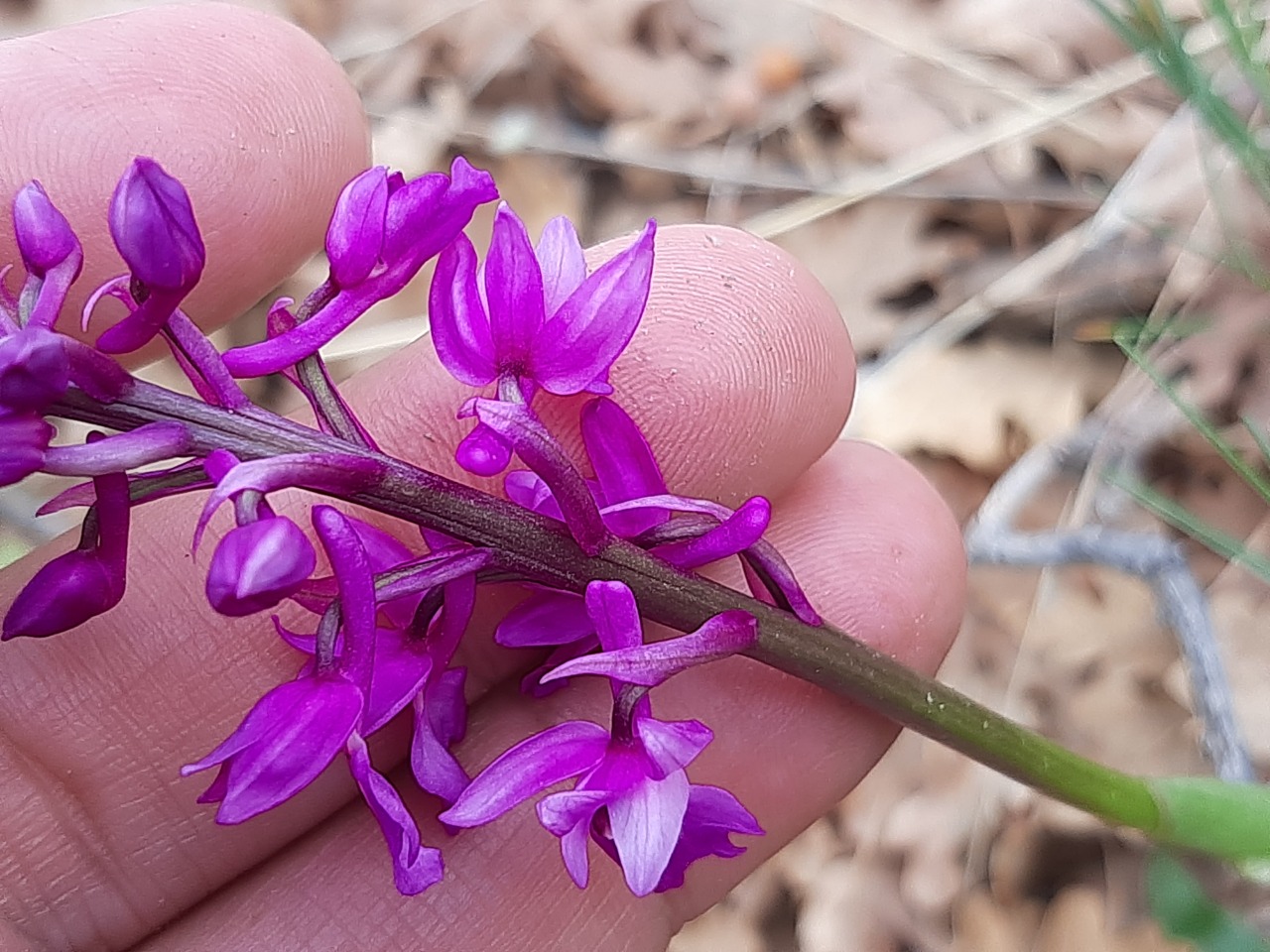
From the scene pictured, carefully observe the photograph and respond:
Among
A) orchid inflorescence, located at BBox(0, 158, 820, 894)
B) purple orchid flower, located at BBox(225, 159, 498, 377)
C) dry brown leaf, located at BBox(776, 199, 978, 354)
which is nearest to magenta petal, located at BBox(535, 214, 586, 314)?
orchid inflorescence, located at BBox(0, 158, 820, 894)

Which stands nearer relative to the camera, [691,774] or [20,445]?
[20,445]

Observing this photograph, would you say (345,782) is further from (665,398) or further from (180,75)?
(180,75)

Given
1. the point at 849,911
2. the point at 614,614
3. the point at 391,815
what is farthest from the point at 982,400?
the point at 391,815

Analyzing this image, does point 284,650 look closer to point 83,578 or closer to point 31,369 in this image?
point 83,578

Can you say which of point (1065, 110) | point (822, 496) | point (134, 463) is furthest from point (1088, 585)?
point (134, 463)

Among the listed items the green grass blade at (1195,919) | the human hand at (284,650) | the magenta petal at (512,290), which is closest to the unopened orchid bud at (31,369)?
the magenta petal at (512,290)

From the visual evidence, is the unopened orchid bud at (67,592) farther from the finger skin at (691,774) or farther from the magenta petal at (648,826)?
the finger skin at (691,774)
